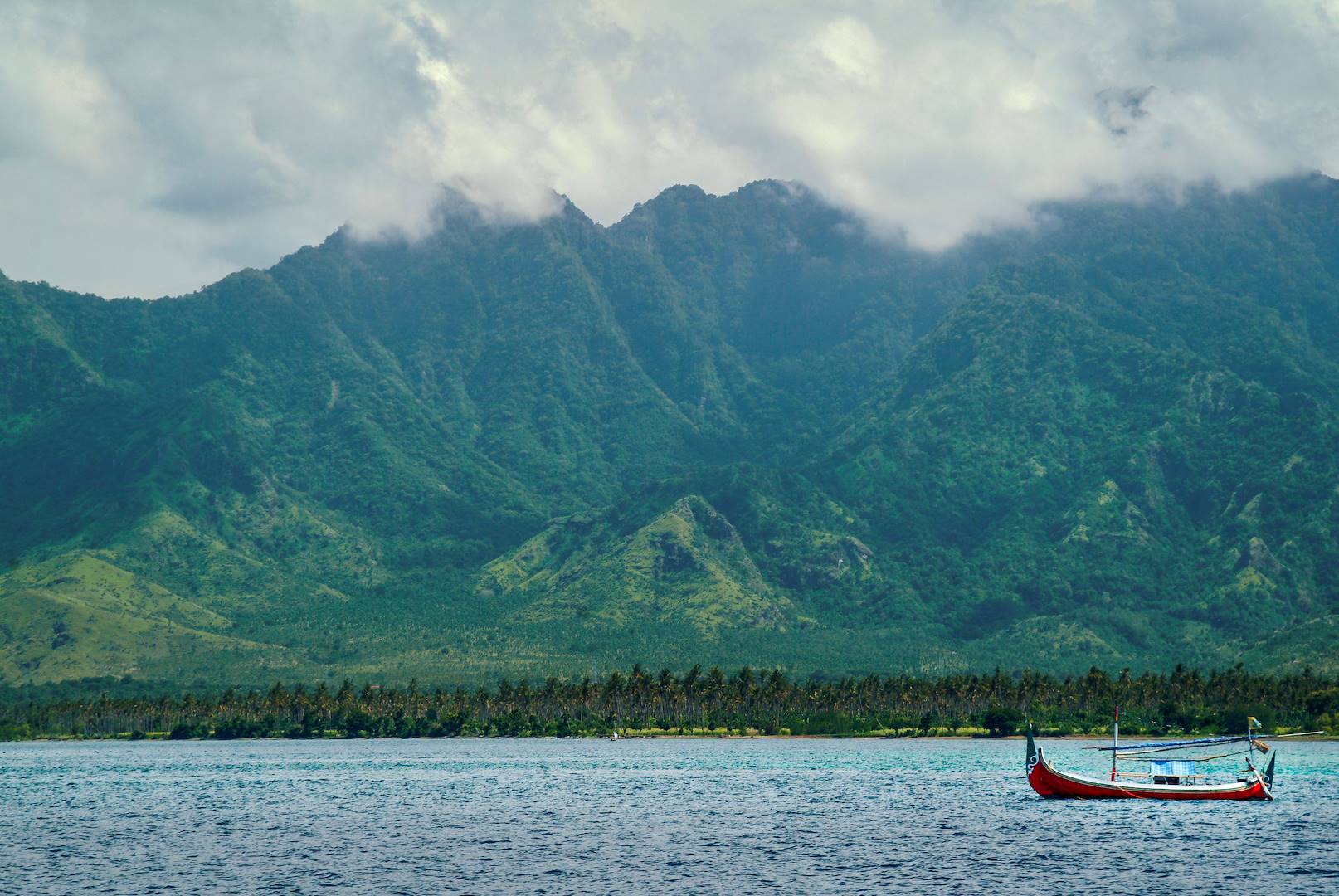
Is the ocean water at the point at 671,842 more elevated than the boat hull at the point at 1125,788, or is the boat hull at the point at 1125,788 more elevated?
the boat hull at the point at 1125,788

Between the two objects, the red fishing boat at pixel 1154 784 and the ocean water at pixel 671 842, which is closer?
the ocean water at pixel 671 842

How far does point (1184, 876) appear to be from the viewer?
4195 inches

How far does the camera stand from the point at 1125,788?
160m

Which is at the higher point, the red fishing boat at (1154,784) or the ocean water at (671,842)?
the red fishing boat at (1154,784)

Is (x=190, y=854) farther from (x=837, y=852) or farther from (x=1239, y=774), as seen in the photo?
(x=1239, y=774)

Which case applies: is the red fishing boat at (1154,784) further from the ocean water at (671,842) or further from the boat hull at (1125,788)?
the ocean water at (671,842)

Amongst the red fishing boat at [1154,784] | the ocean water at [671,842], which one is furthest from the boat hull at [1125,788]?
the ocean water at [671,842]

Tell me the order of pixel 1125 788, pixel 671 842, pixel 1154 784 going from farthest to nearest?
pixel 1154 784
pixel 1125 788
pixel 671 842

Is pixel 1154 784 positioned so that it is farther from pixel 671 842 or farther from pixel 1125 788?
pixel 671 842

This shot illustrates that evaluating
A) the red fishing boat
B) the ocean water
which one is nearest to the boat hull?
the red fishing boat

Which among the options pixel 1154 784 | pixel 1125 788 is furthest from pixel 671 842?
pixel 1154 784

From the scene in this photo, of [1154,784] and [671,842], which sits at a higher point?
[1154,784]

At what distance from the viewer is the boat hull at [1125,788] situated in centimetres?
15812

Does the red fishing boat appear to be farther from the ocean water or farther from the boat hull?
the ocean water
